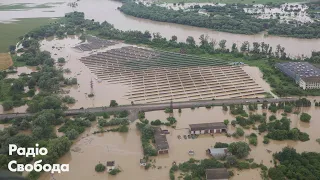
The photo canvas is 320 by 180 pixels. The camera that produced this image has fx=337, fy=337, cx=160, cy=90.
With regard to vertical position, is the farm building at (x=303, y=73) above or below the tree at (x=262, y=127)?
above

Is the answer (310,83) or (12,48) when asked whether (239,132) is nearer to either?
(310,83)

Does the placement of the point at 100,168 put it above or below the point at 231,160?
below

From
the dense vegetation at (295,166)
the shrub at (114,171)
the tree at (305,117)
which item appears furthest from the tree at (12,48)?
the dense vegetation at (295,166)

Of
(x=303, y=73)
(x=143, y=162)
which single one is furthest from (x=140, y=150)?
(x=303, y=73)

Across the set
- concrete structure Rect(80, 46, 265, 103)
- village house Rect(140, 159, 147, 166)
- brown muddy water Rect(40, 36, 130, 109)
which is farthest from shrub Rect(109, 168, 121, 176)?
concrete structure Rect(80, 46, 265, 103)

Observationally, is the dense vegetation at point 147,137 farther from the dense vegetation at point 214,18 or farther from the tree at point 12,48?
the dense vegetation at point 214,18

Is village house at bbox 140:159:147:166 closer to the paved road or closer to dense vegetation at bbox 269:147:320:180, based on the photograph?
the paved road
